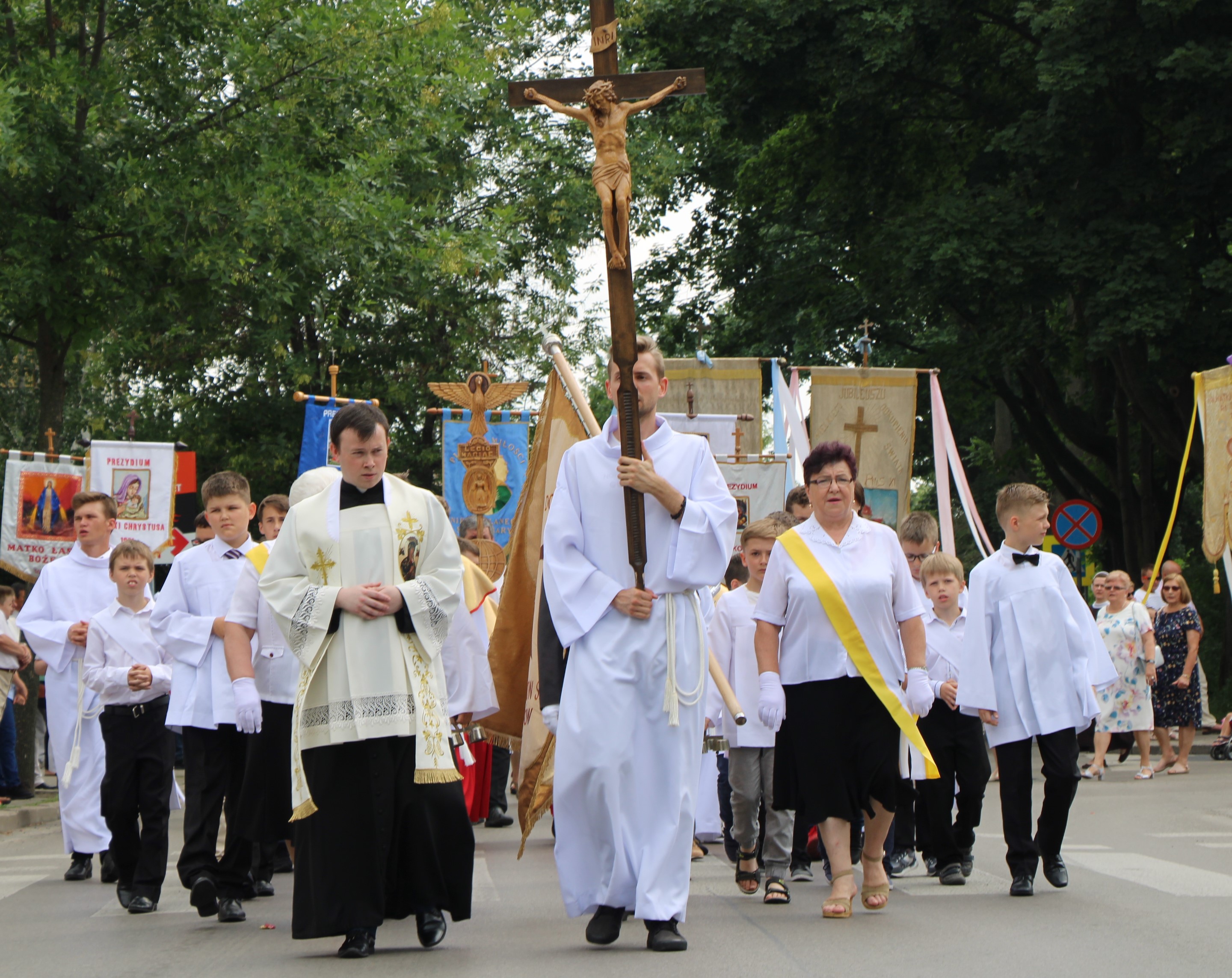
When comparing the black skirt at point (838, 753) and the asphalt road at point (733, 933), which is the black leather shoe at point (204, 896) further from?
the black skirt at point (838, 753)

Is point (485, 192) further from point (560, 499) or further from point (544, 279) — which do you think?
point (560, 499)

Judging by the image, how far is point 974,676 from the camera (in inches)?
336

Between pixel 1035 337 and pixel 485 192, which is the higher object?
pixel 485 192

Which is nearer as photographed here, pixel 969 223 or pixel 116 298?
pixel 116 298

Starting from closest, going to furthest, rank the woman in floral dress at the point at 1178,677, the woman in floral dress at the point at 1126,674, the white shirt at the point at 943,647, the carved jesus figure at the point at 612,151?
1. the carved jesus figure at the point at 612,151
2. the white shirt at the point at 943,647
3. the woman in floral dress at the point at 1126,674
4. the woman in floral dress at the point at 1178,677

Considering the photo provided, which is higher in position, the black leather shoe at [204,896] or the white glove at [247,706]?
the white glove at [247,706]

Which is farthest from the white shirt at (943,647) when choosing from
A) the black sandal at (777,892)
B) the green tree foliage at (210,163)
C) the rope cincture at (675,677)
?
the green tree foliage at (210,163)

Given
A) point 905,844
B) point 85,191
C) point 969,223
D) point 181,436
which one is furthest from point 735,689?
point 181,436

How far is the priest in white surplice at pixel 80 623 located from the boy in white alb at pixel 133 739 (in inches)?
44.3

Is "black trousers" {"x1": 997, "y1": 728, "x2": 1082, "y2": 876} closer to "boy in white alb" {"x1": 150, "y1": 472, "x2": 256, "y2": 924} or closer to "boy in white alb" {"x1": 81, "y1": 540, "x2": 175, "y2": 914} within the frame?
"boy in white alb" {"x1": 150, "y1": 472, "x2": 256, "y2": 924}

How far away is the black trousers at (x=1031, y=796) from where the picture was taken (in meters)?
8.30

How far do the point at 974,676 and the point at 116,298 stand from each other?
10.8m

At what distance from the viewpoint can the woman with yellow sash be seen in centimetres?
762

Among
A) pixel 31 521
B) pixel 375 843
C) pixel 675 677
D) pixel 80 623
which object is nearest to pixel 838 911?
pixel 675 677
